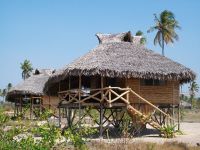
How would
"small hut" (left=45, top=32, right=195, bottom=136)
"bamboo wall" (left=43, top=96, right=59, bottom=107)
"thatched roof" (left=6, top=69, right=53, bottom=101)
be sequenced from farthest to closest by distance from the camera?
1. "bamboo wall" (left=43, top=96, right=59, bottom=107)
2. "thatched roof" (left=6, top=69, right=53, bottom=101)
3. "small hut" (left=45, top=32, right=195, bottom=136)

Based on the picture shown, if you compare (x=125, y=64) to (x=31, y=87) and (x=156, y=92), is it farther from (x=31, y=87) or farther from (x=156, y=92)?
(x=31, y=87)

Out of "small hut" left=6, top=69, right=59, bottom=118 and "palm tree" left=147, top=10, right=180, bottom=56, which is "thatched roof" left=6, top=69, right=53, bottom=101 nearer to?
"small hut" left=6, top=69, right=59, bottom=118

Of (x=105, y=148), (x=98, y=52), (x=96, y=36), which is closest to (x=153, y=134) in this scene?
(x=98, y=52)

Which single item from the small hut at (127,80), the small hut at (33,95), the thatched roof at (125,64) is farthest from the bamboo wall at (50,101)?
the small hut at (127,80)

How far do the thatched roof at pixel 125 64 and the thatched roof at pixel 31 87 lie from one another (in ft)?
43.7

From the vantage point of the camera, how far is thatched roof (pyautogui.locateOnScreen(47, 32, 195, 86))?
1978 centimetres

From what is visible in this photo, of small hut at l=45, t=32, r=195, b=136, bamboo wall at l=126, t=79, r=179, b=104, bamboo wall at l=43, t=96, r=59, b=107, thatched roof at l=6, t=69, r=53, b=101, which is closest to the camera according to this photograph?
small hut at l=45, t=32, r=195, b=136

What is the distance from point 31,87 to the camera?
37094 mm

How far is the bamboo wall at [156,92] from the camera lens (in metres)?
20.8

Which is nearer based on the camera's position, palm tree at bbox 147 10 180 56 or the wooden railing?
the wooden railing

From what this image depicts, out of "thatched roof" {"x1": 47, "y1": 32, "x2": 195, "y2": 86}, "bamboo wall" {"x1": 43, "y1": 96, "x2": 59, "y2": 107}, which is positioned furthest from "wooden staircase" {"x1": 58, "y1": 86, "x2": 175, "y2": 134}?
"bamboo wall" {"x1": 43, "y1": 96, "x2": 59, "y2": 107}

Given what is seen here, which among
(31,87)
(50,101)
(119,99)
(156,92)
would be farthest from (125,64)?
(31,87)

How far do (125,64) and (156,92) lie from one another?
7.47 feet

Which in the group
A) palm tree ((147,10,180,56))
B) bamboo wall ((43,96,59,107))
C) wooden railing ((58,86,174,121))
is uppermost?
palm tree ((147,10,180,56))
